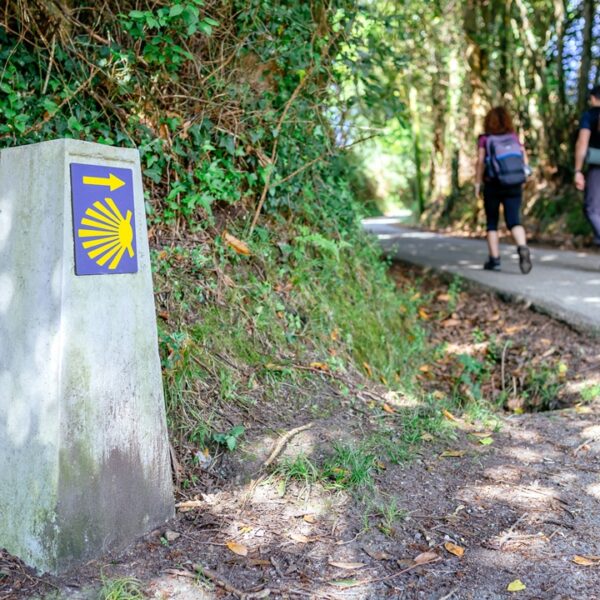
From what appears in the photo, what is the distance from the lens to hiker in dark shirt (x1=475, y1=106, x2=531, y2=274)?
25.3ft

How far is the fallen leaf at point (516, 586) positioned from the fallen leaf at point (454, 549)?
268 mm

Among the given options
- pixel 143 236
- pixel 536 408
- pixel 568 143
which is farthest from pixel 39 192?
pixel 568 143

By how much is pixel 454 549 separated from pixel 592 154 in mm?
5790

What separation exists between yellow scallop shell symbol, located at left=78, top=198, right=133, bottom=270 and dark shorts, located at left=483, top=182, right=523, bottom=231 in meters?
6.07

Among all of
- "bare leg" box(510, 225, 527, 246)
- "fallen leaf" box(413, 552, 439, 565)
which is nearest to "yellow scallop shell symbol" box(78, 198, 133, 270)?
"fallen leaf" box(413, 552, 439, 565)

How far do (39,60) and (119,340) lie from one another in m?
2.30

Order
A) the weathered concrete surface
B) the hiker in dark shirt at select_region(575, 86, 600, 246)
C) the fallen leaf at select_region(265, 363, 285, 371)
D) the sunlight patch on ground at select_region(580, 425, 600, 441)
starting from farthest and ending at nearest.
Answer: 1. the hiker in dark shirt at select_region(575, 86, 600, 246)
2. the weathered concrete surface
3. the fallen leaf at select_region(265, 363, 285, 371)
4. the sunlight patch on ground at select_region(580, 425, 600, 441)

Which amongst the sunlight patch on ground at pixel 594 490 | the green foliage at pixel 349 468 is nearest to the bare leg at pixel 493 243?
the sunlight patch on ground at pixel 594 490

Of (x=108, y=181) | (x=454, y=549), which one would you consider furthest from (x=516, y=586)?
(x=108, y=181)

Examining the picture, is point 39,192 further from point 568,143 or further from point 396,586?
point 568,143

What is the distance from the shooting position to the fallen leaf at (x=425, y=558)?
2736 millimetres

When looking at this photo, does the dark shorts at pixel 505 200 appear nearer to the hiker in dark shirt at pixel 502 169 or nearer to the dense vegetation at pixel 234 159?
the hiker in dark shirt at pixel 502 169

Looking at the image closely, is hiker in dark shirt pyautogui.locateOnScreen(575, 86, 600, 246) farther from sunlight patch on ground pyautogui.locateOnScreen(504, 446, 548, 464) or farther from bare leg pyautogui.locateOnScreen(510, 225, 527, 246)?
sunlight patch on ground pyautogui.locateOnScreen(504, 446, 548, 464)

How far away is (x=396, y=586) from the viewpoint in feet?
8.49
